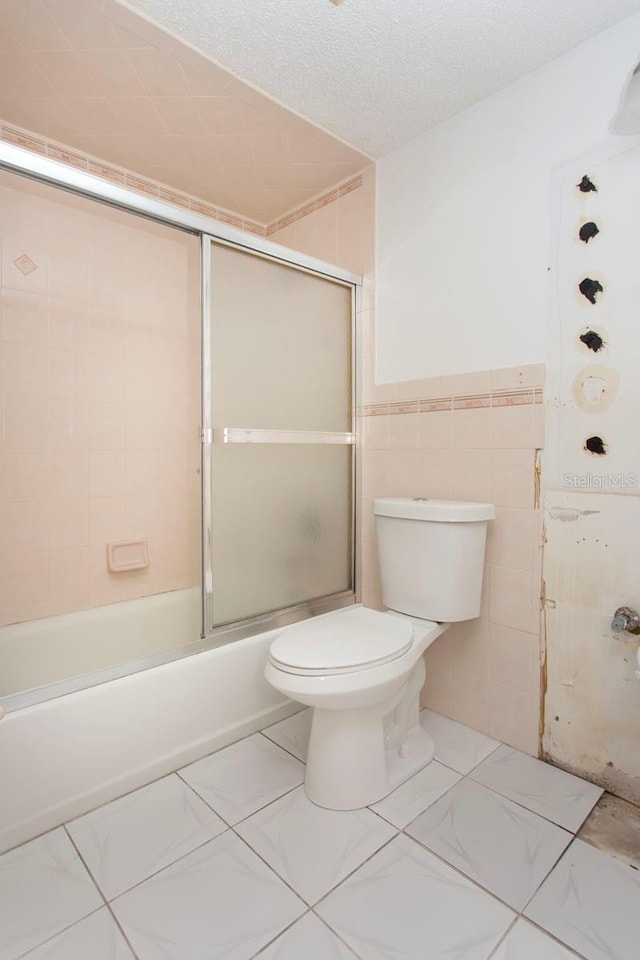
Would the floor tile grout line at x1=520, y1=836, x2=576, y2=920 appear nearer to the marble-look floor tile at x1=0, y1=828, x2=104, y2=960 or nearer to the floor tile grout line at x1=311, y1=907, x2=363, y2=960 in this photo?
Answer: the floor tile grout line at x1=311, y1=907, x2=363, y2=960

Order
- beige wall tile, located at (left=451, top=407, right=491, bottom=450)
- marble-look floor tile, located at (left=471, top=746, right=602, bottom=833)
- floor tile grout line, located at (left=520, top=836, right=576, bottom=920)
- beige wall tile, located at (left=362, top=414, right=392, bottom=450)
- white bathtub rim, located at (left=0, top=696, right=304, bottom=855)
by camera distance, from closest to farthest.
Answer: floor tile grout line, located at (left=520, top=836, right=576, bottom=920) → white bathtub rim, located at (left=0, top=696, right=304, bottom=855) → marble-look floor tile, located at (left=471, top=746, right=602, bottom=833) → beige wall tile, located at (left=451, top=407, right=491, bottom=450) → beige wall tile, located at (left=362, top=414, right=392, bottom=450)

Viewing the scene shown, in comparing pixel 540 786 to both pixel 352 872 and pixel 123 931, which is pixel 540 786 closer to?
pixel 352 872

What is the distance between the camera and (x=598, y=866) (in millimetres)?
1198

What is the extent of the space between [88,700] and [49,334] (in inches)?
56.0

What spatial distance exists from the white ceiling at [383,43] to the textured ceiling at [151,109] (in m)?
0.09

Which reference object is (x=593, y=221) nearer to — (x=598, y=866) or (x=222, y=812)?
(x=598, y=866)

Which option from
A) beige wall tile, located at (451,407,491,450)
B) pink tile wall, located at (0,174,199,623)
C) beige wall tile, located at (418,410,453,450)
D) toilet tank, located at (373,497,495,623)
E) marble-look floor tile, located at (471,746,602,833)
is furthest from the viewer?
pink tile wall, located at (0,174,199,623)

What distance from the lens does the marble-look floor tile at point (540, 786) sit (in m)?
1.38

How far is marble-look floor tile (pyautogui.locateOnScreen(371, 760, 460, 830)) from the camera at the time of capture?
137cm

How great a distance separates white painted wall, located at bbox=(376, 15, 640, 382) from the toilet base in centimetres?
122

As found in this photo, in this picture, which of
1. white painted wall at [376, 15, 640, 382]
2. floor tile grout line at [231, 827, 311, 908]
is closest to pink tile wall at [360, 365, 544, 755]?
white painted wall at [376, 15, 640, 382]

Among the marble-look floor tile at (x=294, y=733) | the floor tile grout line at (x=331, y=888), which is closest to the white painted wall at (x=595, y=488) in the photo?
the floor tile grout line at (x=331, y=888)

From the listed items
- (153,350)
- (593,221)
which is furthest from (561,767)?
(153,350)

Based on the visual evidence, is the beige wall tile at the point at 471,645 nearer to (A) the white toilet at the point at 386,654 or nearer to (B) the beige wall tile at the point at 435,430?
(A) the white toilet at the point at 386,654
